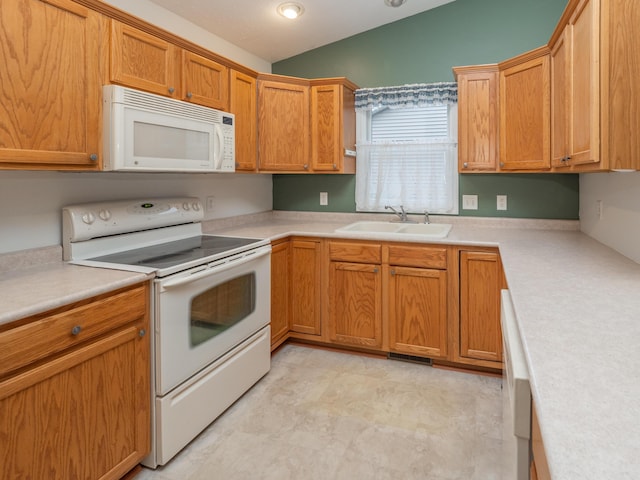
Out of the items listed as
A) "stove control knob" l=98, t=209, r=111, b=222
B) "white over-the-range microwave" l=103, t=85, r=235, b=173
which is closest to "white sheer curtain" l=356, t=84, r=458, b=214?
"white over-the-range microwave" l=103, t=85, r=235, b=173

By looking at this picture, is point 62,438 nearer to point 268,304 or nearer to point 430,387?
point 268,304

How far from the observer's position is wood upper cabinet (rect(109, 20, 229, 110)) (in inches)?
76.5

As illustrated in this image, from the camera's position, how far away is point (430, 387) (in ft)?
8.45

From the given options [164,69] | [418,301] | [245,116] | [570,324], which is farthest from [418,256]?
[164,69]

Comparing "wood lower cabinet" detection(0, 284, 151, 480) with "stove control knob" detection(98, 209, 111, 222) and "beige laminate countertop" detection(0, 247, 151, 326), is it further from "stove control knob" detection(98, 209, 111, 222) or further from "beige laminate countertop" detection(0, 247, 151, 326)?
"stove control knob" detection(98, 209, 111, 222)

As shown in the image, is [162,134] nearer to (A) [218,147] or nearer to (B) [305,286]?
(A) [218,147]

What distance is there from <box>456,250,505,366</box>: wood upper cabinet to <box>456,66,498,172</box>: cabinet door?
672 mm

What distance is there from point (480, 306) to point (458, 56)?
1.82 metres

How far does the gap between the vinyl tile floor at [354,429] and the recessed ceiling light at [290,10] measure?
2.31 meters

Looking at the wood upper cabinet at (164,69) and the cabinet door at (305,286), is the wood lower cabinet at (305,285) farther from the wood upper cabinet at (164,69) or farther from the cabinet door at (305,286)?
the wood upper cabinet at (164,69)

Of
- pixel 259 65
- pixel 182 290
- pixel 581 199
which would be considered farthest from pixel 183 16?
pixel 581 199

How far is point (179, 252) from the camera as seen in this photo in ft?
7.24

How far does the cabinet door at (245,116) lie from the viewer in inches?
110

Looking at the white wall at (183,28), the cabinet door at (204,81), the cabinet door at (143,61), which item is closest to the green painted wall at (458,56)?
the white wall at (183,28)
